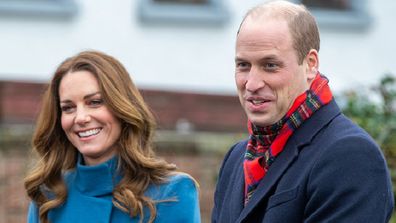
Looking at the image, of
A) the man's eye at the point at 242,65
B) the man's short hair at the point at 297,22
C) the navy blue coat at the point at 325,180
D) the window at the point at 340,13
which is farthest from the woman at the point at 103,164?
the window at the point at 340,13

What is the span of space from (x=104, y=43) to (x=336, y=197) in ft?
20.4

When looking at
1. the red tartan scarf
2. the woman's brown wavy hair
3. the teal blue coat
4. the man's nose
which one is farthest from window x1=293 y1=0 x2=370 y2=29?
the man's nose

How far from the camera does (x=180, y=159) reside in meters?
8.52

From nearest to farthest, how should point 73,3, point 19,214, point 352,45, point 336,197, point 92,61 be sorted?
1. point 336,197
2. point 92,61
3. point 19,214
4. point 73,3
5. point 352,45

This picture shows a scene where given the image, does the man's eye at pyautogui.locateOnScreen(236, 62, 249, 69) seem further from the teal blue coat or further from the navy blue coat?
the teal blue coat

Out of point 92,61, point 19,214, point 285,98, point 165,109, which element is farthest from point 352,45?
point 285,98

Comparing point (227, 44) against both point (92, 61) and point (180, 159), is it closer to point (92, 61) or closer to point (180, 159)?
point (180, 159)

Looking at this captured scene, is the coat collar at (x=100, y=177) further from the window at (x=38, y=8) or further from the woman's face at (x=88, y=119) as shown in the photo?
the window at (x=38, y=8)

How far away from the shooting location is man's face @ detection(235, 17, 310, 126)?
3.41 m

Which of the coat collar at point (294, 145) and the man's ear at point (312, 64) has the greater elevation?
the man's ear at point (312, 64)

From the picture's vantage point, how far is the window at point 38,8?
909 cm

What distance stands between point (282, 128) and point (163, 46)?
6.07 m

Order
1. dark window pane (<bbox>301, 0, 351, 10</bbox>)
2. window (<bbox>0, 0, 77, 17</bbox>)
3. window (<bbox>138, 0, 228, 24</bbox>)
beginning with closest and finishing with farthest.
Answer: window (<bbox>0, 0, 77, 17</bbox>)
window (<bbox>138, 0, 228, 24</bbox>)
dark window pane (<bbox>301, 0, 351, 10</bbox>)

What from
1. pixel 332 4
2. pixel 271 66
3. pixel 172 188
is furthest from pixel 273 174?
pixel 332 4
